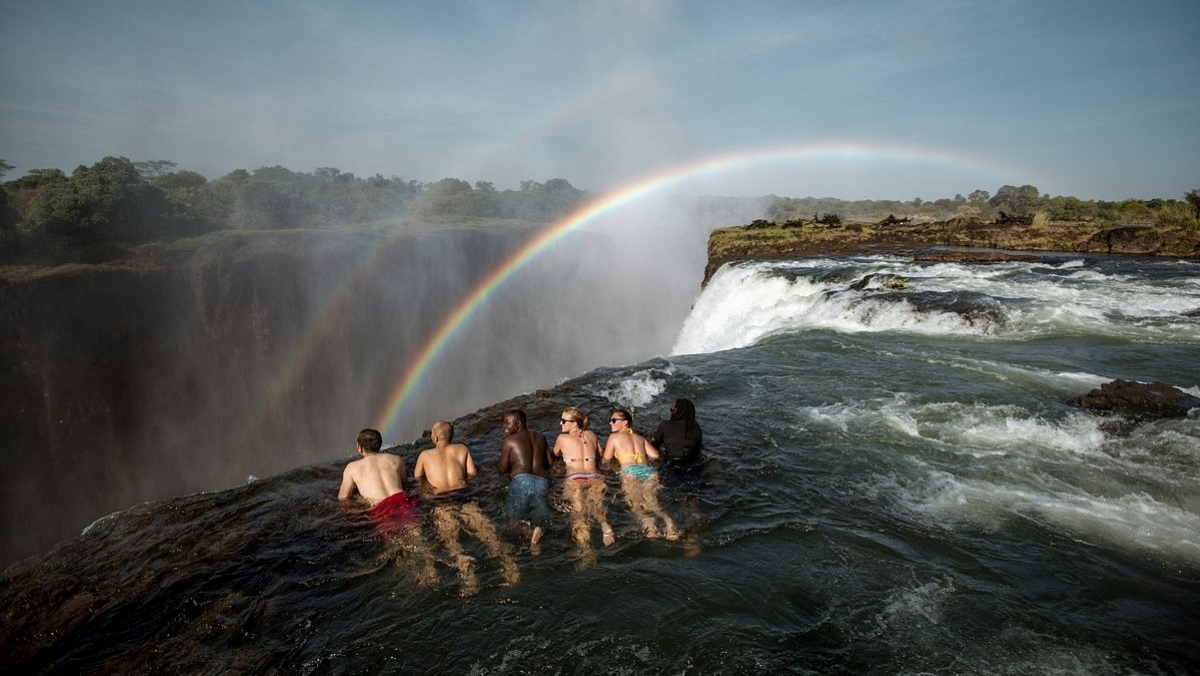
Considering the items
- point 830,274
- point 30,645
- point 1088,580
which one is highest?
point 830,274

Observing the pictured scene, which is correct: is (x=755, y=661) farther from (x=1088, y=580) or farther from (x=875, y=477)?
(x=875, y=477)

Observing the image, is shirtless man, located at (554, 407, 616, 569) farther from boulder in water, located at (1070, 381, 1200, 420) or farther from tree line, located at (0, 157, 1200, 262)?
tree line, located at (0, 157, 1200, 262)

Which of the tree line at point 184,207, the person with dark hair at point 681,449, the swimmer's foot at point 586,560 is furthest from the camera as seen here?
the tree line at point 184,207

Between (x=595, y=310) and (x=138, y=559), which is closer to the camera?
(x=138, y=559)

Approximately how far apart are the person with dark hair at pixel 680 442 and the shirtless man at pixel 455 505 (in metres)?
2.34

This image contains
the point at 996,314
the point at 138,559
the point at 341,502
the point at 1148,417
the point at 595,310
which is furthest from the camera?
the point at 595,310

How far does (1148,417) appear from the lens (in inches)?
281

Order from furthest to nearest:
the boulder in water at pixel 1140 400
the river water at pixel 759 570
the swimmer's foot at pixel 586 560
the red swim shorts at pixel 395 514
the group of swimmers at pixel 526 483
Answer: the boulder in water at pixel 1140 400 < the red swim shorts at pixel 395 514 < the group of swimmers at pixel 526 483 < the swimmer's foot at pixel 586 560 < the river water at pixel 759 570

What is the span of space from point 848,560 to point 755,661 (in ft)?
5.33

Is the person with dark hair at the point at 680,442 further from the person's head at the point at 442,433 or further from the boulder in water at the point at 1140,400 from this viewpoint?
the boulder in water at the point at 1140,400

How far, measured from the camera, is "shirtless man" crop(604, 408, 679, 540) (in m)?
5.59

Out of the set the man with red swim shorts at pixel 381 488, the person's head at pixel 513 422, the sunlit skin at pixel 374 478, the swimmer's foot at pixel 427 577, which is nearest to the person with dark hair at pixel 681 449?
the person's head at pixel 513 422

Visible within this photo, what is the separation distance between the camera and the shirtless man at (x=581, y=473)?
5.61m

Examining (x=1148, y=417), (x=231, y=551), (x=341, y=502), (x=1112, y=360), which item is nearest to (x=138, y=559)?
(x=231, y=551)
